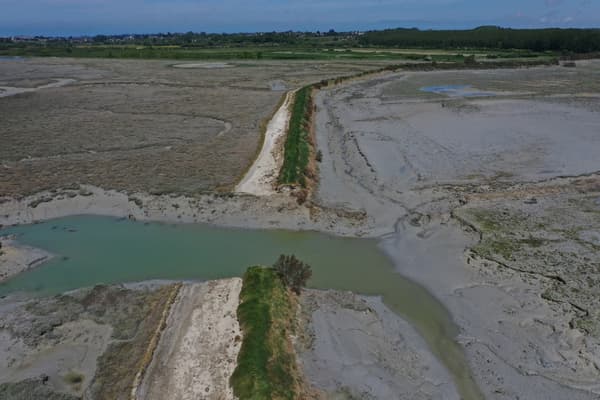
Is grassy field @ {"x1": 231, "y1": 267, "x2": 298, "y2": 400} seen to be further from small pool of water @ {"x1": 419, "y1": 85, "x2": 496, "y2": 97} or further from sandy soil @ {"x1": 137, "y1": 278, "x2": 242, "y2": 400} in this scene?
small pool of water @ {"x1": 419, "y1": 85, "x2": 496, "y2": 97}

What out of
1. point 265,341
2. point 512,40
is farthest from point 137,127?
point 512,40

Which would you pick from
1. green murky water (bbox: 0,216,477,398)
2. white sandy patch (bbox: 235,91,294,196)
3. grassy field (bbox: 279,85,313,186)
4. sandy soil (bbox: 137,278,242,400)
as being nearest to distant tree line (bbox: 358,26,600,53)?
grassy field (bbox: 279,85,313,186)

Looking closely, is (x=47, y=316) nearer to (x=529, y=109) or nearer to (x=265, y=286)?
(x=265, y=286)

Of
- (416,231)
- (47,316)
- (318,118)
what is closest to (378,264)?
(416,231)

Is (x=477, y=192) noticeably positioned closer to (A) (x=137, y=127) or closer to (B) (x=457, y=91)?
(A) (x=137, y=127)

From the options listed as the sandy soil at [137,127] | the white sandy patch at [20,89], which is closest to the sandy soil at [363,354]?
the sandy soil at [137,127]

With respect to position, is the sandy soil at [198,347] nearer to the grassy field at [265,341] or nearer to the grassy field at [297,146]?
the grassy field at [265,341]
